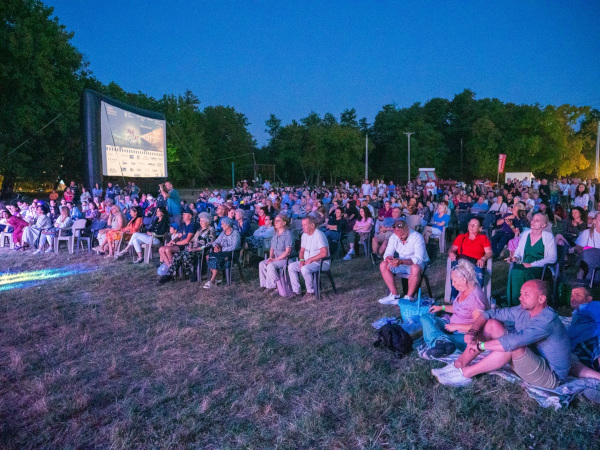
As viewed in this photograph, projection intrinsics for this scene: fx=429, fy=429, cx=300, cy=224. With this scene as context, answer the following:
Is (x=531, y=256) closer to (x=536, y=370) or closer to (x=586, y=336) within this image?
(x=586, y=336)

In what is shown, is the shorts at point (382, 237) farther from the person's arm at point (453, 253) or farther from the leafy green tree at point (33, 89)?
the leafy green tree at point (33, 89)

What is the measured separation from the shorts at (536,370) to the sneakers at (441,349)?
0.71 m

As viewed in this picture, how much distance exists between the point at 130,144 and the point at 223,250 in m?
13.6

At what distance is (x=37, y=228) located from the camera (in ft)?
31.2

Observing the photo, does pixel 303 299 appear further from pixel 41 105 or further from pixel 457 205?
pixel 41 105

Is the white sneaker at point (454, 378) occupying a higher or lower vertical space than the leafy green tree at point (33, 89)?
lower

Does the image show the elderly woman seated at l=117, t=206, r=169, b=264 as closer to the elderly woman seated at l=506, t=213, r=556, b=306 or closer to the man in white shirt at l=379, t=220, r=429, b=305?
the man in white shirt at l=379, t=220, r=429, b=305

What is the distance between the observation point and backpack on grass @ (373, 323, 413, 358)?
3668mm

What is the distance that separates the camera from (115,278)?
668 centimetres

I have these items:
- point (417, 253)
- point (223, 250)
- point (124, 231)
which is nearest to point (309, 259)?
point (417, 253)

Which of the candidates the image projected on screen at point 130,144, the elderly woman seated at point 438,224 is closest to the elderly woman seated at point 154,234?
the elderly woman seated at point 438,224

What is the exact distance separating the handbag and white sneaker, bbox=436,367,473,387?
103 inches

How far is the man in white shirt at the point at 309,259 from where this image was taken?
18.0 ft

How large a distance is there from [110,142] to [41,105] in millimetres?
9019
